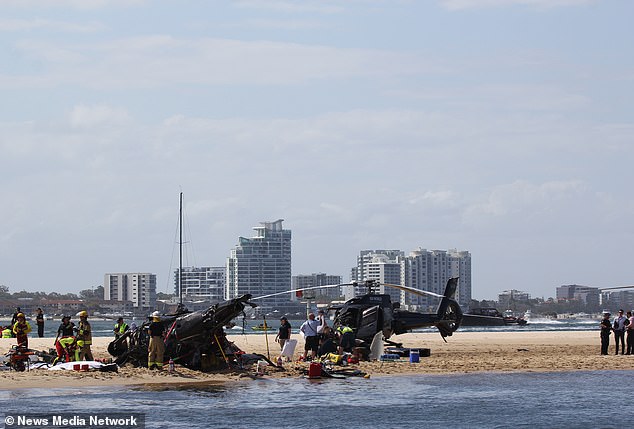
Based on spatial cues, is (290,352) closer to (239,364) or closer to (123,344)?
(239,364)

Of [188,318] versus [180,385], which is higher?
[188,318]

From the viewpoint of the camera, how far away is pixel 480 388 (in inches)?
1002

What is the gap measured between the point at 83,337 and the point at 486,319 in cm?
6357

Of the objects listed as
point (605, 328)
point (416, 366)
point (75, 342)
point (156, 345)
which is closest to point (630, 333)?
point (605, 328)

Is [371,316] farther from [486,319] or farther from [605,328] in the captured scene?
[486,319]

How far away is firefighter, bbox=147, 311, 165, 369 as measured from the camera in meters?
25.8

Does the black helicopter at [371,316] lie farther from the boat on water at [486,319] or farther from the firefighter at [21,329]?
the boat on water at [486,319]

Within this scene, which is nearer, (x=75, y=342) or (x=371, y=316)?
(x=75, y=342)

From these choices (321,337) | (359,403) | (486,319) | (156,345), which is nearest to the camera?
(359,403)

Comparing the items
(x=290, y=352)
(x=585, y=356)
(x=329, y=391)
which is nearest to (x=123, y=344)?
(x=290, y=352)

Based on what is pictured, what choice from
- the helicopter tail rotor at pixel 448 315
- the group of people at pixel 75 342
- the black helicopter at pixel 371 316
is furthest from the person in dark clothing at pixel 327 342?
the helicopter tail rotor at pixel 448 315

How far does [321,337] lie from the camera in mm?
29484

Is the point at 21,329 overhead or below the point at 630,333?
overhead

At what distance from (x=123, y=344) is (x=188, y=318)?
2613mm
